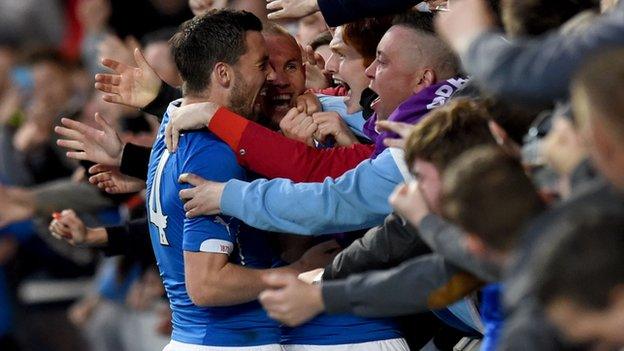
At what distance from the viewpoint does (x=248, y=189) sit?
4.58 metres

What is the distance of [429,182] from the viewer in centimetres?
368

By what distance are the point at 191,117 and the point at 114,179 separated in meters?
0.99

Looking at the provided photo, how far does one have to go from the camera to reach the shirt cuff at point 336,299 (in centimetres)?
374

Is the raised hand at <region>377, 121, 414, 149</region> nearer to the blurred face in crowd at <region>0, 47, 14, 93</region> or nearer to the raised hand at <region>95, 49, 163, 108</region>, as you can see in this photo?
the raised hand at <region>95, 49, 163, 108</region>

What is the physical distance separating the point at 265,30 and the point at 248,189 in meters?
1.08

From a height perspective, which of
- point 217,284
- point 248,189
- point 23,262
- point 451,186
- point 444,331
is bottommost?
point 23,262

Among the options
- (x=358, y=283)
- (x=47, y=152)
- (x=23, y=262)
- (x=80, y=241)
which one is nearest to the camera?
(x=358, y=283)

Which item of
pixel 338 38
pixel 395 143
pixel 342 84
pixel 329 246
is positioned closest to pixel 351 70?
pixel 338 38

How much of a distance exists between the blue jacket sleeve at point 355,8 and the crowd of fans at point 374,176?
0.01 metres

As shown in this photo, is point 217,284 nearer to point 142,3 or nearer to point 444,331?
point 444,331

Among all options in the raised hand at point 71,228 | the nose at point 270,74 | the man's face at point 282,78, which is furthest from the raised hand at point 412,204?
the raised hand at point 71,228

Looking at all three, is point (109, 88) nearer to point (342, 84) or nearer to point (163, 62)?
point (342, 84)

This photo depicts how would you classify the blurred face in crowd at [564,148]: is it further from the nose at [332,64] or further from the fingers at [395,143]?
the nose at [332,64]

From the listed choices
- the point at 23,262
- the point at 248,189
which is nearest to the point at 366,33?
the point at 248,189
